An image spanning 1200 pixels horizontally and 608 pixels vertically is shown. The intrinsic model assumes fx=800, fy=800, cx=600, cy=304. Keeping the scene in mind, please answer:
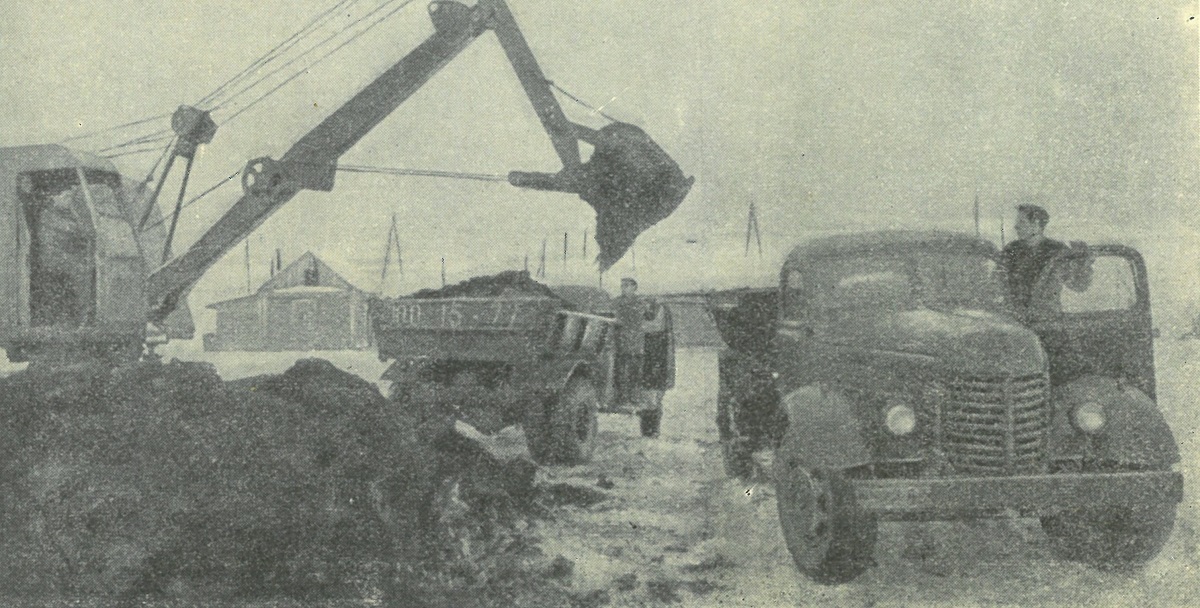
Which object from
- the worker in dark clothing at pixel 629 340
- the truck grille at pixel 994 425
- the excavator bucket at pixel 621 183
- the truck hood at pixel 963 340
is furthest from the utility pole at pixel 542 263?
the truck grille at pixel 994 425

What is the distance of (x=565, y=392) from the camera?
21.6 feet

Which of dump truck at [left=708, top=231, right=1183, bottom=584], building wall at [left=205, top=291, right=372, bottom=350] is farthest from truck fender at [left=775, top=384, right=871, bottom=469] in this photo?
building wall at [left=205, top=291, right=372, bottom=350]

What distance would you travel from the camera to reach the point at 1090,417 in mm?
3805

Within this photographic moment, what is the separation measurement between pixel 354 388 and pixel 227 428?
2.87 ft

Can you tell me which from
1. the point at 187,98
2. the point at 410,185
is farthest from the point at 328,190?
the point at 187,98

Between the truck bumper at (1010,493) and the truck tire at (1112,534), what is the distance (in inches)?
3.7

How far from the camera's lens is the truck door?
13.7 feet

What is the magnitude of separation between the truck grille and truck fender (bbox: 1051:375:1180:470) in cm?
24

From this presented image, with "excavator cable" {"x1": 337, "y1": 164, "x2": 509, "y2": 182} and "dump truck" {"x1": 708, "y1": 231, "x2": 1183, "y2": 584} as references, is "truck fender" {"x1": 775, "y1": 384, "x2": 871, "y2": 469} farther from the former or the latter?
"excavator cable" {"x1": 337, "y1": 164, "x2": 509, "y2": 182}

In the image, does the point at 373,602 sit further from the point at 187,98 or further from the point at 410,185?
the point at 187,98

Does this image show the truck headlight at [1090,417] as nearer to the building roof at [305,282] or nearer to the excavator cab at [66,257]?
the excavator cab at [66,257]

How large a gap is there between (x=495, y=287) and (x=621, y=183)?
1561 mm

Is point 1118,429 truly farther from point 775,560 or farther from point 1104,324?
point 775,560

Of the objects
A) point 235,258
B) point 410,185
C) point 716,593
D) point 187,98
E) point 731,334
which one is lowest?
point 716,593
